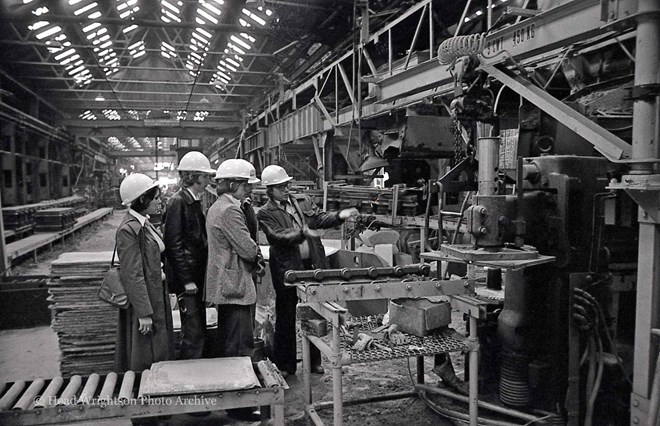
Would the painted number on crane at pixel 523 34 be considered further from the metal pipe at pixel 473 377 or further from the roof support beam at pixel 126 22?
the roof support beam at pixel 126 22

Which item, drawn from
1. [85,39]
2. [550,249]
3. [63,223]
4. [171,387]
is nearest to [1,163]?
[63,223]

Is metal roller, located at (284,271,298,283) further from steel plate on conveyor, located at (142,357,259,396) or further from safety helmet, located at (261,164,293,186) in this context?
safety helmet, located at (261,164,293,186)

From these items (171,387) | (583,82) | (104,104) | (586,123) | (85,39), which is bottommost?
(171,387)

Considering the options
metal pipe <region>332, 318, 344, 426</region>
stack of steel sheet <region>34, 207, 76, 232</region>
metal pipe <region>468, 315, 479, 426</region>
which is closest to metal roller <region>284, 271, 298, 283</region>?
metal pipe <region>332, 318, 344, 426</region>

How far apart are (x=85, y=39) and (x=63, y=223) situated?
7702 millimetres

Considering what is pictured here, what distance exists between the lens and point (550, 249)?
3545mm

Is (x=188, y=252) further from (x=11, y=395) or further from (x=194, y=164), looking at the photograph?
(x=11, y=395)

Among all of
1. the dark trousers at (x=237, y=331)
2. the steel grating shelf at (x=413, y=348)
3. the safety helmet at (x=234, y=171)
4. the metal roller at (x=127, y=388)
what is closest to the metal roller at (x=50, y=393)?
the metal roller at (x=127, y=388)

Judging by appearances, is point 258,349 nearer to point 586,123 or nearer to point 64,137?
point 586,123

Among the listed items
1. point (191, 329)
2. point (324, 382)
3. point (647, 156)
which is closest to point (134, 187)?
point (191, 329)

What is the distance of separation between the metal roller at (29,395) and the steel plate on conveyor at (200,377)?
2.01ft

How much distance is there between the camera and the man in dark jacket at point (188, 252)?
4070 mm

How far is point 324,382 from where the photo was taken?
4.71m

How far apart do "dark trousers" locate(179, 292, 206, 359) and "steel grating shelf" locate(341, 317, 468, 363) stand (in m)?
1.30
